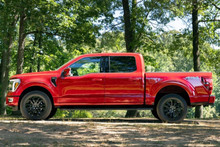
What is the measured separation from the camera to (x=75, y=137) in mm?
7074

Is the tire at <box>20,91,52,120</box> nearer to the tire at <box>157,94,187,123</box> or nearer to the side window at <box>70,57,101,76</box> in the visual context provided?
the side window at <box>70,57,101,76</box>

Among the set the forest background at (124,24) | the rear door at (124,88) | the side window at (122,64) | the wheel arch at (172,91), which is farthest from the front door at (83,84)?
the forest background at (124,24)

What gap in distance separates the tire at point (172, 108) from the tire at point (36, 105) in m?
3.25

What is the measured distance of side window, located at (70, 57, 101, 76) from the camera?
946 centimetres

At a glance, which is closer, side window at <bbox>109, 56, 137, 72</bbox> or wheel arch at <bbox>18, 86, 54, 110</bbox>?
side window at <bbox>109, 56, 137, 72</bbox>

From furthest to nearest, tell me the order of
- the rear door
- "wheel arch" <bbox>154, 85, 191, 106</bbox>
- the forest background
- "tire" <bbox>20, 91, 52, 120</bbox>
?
the forest background < "wheel arch" <bbox>154, 85, 191, 106</bbox> < "tire" <bbox>20, 91, 52, 120</bbox> < the rear door

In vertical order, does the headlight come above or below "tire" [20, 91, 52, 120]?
above

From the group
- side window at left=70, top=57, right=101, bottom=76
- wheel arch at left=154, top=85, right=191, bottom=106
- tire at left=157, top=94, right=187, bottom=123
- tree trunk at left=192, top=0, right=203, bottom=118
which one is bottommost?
tire at left=157, top=94, right=187, bottom=123

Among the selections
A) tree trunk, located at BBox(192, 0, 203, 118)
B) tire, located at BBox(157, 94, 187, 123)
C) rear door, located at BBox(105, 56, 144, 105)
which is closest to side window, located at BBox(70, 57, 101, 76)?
rear door, located at BBox(105, 56, 144, 105)

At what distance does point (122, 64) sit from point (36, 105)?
9.14ft

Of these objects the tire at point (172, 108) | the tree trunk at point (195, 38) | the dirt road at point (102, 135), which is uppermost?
the tree trunk at point (195, 38)

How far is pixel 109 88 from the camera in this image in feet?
30.5

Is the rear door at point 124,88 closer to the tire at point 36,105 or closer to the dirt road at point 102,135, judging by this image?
the dirt road at point 102,135

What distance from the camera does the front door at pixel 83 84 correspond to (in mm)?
9320
